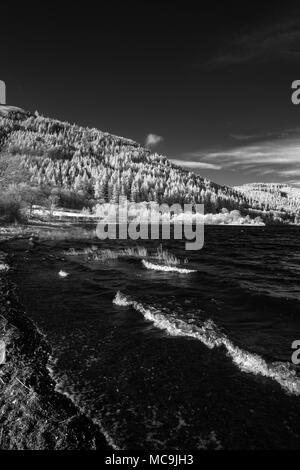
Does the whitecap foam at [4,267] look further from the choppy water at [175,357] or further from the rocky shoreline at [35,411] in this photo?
the rocky shoreline at [35,411]

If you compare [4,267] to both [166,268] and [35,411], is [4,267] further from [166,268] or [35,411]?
[35,411]

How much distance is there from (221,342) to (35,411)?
6.24 m

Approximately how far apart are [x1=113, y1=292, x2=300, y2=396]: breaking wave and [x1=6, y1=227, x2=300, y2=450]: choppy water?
1.2 inches

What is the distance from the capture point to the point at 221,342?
11.1m

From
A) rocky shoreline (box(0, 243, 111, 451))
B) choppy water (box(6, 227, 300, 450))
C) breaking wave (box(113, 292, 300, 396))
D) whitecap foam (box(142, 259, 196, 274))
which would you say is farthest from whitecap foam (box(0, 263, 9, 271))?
rocky shoreline (box(0, 243, 111, 451))

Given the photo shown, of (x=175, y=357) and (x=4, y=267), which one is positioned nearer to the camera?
(x=175, y=357)

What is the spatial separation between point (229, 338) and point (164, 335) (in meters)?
2.22

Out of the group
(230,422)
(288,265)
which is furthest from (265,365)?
(288,265)

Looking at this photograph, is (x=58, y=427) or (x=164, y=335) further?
(x=164, y=335)

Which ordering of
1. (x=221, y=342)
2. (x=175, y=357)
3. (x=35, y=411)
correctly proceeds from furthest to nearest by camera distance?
(x=221, y=342), (x=175, y=357), (x=35, y=411)

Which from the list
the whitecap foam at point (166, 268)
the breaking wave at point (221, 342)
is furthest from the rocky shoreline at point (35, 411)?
the whitecap foam at point (166, 268)

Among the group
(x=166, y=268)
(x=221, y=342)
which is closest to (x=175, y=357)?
(x=221, y=342)

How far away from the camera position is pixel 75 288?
60.5 ft

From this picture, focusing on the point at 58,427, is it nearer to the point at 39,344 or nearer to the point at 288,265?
the point at 39,344
